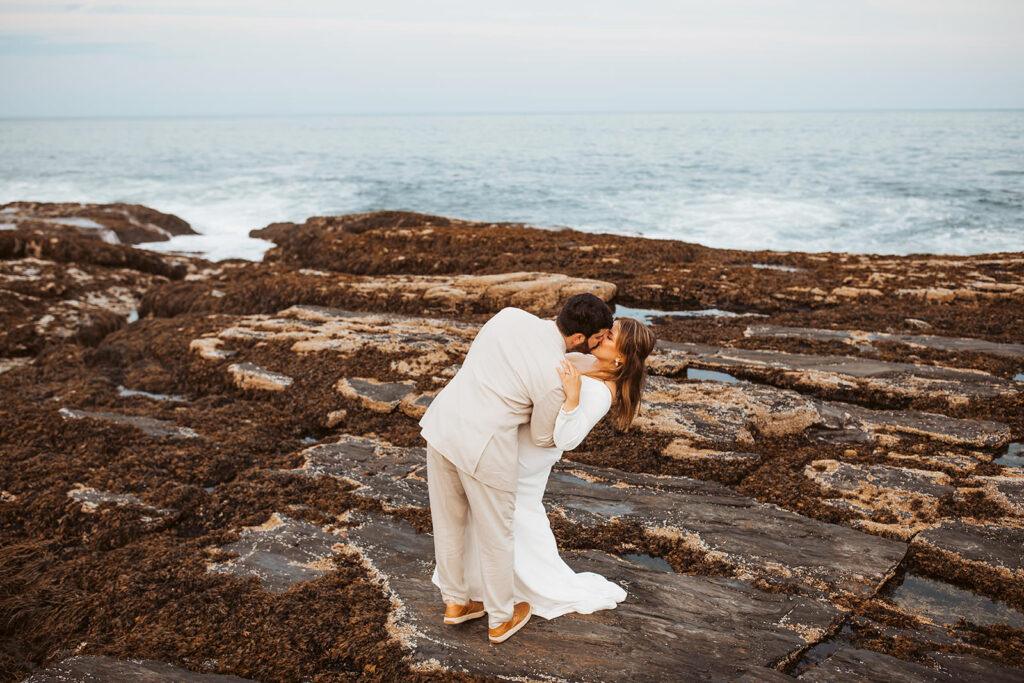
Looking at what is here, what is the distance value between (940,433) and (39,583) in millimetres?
8106

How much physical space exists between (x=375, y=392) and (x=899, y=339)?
731 centimetres

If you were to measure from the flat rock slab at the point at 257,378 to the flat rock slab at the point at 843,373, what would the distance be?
4.76 m

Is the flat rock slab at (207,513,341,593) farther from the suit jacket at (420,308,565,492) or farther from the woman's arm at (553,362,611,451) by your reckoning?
the woman's arm at (553,362,611,451)

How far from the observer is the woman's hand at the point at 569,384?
3.65 metres

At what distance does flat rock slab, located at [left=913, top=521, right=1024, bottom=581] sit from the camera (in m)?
4.96

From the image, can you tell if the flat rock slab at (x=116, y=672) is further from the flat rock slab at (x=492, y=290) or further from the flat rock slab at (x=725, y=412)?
the flat rock slab at (x=492, y=290)

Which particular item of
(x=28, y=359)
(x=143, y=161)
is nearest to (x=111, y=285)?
(x=28, y=359)

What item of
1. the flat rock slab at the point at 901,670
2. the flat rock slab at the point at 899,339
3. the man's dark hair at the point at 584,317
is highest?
the man's dark hair at the point at 584,317

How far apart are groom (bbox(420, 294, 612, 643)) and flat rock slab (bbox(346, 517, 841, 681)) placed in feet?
0.76

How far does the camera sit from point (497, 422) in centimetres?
373

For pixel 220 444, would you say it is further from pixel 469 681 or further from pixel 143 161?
pixel 143 161

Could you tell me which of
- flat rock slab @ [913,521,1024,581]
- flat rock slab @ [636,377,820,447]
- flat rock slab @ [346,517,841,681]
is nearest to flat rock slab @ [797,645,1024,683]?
flat rock slab @ [346,517,841,681]

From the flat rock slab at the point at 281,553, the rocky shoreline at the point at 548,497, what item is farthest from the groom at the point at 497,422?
the flat rock slab at the point at 281,553

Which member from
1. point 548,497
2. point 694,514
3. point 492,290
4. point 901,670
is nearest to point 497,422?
point 548,497
